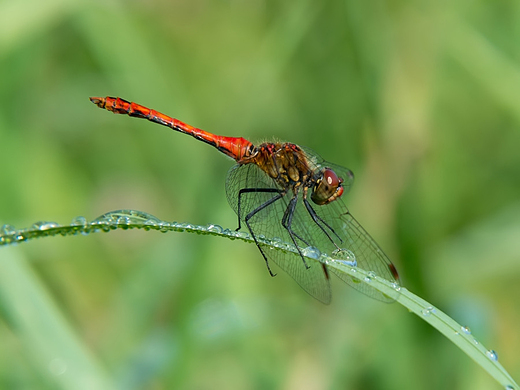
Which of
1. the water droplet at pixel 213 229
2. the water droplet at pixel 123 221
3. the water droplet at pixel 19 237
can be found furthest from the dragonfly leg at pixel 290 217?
the water droplet at pixel 19 237

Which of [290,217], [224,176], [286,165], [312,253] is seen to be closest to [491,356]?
[312,253]

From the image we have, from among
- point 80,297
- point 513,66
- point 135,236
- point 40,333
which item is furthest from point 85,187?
point 513,66

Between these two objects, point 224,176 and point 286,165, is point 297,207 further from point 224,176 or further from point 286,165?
point 224,176

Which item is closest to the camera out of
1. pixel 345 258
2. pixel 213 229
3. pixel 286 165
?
pixel 213 229

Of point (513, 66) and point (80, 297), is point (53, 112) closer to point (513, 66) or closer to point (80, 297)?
point (80, 297)

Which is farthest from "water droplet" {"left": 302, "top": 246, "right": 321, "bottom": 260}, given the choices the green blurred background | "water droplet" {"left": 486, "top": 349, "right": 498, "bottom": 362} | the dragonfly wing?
the green blurred background

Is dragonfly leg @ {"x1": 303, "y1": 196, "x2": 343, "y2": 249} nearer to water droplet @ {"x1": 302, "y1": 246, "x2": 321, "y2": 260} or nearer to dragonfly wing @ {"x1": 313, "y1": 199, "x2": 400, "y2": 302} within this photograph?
dragonfly wing @ {"x1": 313, "y1": 199, "x2": 400, "y2": 302}

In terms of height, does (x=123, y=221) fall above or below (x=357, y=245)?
below
